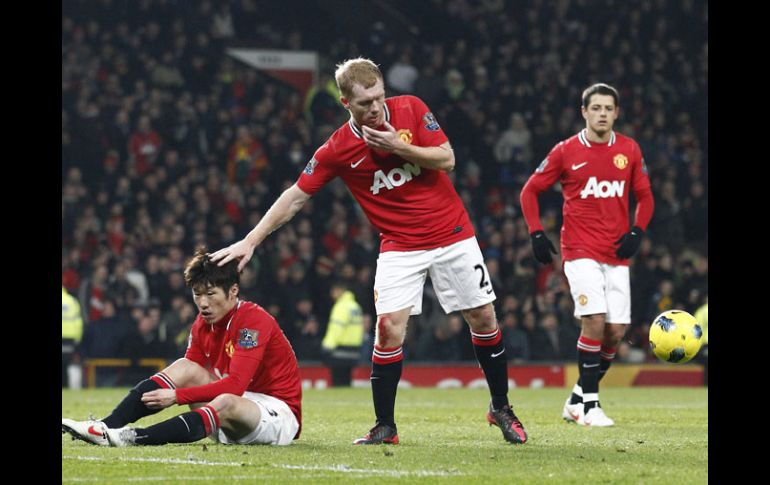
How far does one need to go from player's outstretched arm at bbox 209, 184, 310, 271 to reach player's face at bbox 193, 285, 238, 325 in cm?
15

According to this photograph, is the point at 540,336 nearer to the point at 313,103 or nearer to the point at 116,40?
the point at 313,103

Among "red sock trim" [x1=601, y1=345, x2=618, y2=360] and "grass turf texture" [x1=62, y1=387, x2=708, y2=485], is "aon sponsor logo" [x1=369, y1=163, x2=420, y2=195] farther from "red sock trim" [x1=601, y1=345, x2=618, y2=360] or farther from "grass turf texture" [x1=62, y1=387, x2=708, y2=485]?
"red sock trim" [x1=601, y1=345, x2=618, y2=360]

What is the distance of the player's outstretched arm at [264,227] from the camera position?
7.10 metres

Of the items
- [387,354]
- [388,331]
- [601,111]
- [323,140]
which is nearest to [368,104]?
[388,331]

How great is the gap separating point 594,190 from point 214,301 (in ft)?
11.9

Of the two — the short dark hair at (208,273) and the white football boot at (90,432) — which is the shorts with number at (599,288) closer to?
the short dark hair at (208,273)

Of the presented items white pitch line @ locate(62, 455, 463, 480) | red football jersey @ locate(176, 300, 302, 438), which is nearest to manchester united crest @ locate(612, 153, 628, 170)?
red football jersey @ locate(176, 300, 302, 438)

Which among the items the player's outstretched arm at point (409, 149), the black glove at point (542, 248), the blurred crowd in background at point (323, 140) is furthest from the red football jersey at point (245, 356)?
the blurred crowd in background at point (323, 140)

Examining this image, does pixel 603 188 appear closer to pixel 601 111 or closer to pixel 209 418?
pixel 601 111

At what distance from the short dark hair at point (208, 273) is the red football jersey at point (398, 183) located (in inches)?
30.7

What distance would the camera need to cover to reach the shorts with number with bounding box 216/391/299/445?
7160mm

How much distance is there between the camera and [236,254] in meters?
7.09

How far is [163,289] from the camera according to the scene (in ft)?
57.8

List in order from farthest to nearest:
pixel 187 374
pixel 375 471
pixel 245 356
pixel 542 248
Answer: pixel 542 248
pixel 187 374
pixel 245 356
pixel 375 471
